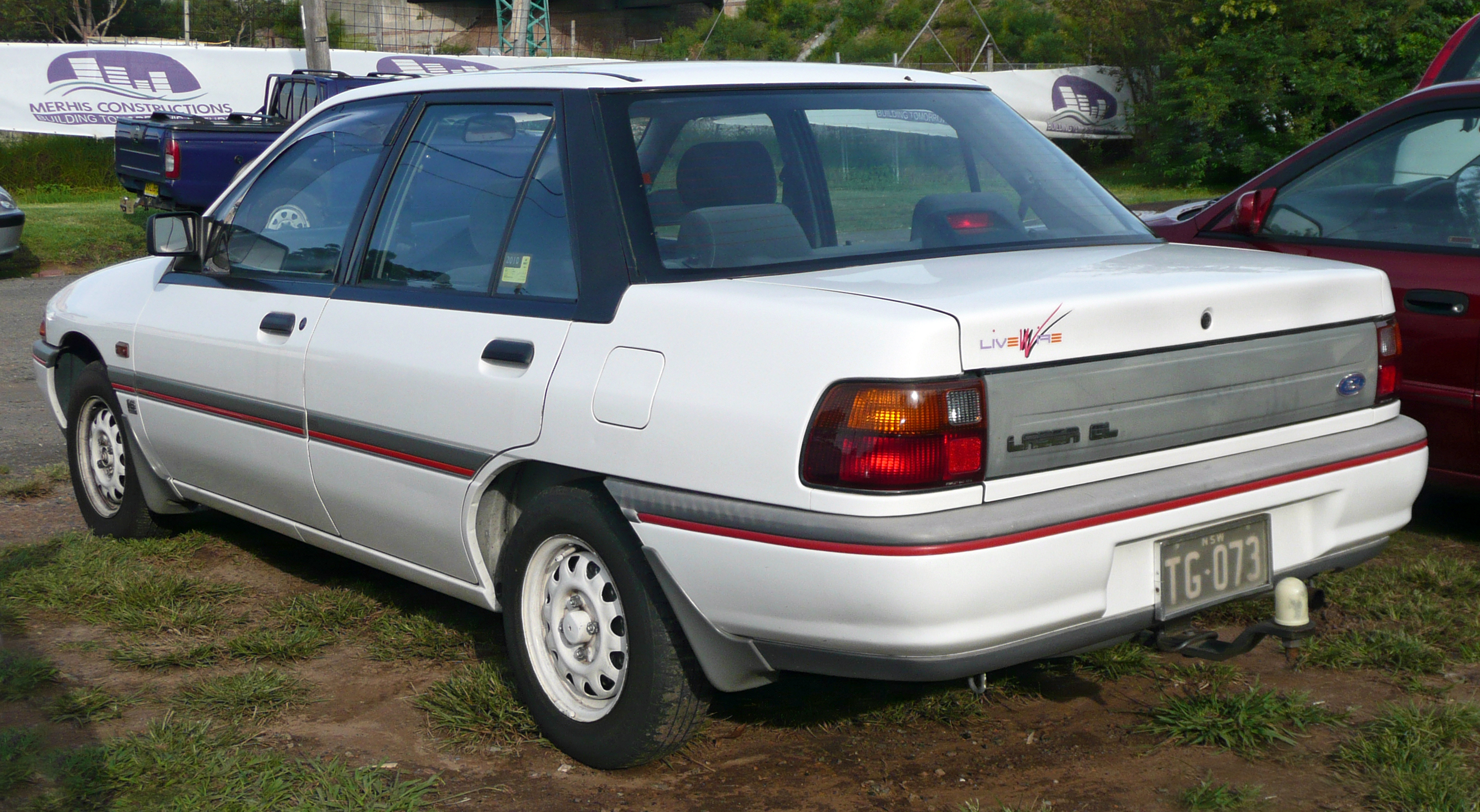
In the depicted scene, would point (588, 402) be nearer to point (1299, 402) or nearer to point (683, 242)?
point (683, 242)

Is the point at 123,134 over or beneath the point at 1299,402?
over

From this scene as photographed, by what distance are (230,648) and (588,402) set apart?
1766 millimetres

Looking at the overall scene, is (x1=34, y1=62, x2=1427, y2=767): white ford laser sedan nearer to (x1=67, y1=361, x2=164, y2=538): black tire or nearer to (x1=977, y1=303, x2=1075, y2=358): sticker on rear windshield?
(x1=977, y1=303, x2=1075, y2=358): sticker on rear windshield

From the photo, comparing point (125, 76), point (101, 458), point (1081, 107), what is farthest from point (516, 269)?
point (1081, 107)

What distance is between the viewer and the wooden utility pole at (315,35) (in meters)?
18.3

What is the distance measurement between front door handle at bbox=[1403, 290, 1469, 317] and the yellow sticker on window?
2.89 meters

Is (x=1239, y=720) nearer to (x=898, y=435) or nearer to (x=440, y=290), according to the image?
(x=898, y=435)

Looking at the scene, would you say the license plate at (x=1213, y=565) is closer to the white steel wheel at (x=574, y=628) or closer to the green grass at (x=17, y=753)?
the white steel wheel at (x=574, y=628)

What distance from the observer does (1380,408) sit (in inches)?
133

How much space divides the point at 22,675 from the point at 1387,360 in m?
3.72

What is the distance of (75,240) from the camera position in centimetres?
1567

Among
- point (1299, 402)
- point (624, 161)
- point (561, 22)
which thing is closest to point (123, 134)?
point (624, 161)

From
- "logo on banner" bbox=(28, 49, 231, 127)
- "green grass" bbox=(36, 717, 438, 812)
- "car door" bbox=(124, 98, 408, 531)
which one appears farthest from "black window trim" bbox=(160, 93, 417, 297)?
"logo on banner" bbox=(28, 49, 231, 127)

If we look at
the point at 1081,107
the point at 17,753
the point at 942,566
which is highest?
the point at 1081,107
